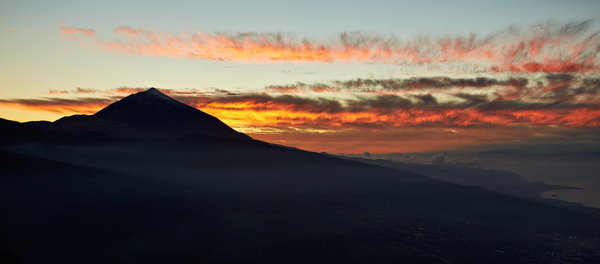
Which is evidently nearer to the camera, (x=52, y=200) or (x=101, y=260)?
(x=101, y=260)

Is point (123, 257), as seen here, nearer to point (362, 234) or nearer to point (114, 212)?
point (114, 212)

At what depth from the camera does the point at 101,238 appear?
143 m

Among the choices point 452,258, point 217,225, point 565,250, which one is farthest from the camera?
point 565,250

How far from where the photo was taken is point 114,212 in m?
184

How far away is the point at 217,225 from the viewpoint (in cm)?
17900

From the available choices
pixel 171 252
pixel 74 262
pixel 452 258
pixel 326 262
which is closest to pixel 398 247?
pixel 452 258

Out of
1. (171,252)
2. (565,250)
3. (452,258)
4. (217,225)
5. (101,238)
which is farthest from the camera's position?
(565,250)

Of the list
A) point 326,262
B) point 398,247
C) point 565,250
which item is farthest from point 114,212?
point 565,250

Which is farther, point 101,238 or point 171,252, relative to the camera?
point 101,238

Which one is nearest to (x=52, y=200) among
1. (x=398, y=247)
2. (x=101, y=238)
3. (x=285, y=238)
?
(x=101, y=238)

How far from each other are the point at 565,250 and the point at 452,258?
2966 inches

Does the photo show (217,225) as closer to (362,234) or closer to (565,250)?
(362,234)

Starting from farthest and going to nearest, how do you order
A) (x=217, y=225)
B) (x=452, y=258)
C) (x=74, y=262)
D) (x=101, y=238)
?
(x=217, y=225), (x=452, y=258), (x=101, y=238), (x=74, y=262)

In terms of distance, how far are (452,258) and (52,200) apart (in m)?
160
